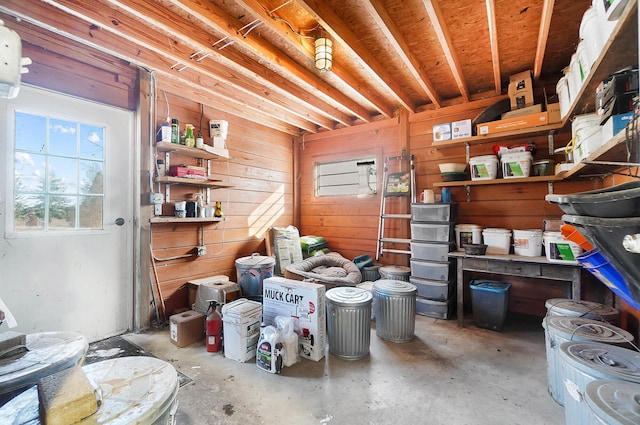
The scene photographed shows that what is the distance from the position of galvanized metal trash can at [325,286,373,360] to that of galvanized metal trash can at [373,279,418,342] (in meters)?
0.33

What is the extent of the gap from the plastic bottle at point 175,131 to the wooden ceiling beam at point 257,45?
1.06m

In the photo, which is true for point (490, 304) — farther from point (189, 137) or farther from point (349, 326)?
point (189, 137)

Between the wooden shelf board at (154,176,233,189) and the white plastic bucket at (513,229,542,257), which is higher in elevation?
the wooden shelf board at (154,176,233,189)

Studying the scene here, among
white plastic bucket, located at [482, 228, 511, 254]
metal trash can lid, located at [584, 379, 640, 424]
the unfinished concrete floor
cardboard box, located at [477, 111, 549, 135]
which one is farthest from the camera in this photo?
white plastic bucket, located at [482, 228, 511, 254]

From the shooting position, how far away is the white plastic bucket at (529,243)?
2730 millimetres

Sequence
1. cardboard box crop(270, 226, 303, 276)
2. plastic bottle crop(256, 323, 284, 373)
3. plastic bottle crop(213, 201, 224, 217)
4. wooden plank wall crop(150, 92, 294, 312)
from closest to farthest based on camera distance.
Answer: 1. plastic bottle crop(256, 323, 284, 373)
2. wooden plank wall crop(150, 92, 294, 312)
3. plastic bottle crop(213, 201, 224, 217)
4. cardboard box crop(270, 226, 303, 276)

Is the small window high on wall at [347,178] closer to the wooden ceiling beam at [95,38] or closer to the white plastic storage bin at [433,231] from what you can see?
the white plastic storage bin at [433,231]

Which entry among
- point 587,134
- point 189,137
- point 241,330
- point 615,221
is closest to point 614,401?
point 615,221

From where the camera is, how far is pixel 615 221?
0.74 m

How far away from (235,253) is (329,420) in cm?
254

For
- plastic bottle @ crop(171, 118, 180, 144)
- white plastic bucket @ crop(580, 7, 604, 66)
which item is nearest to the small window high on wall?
plastic bottle @ crop(171, 118, 180, 144)

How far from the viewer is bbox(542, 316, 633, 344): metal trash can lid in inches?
59.2

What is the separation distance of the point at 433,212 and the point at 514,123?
3.87 feet

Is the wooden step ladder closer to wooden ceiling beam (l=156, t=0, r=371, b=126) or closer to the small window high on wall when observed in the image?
the small window high on wall
